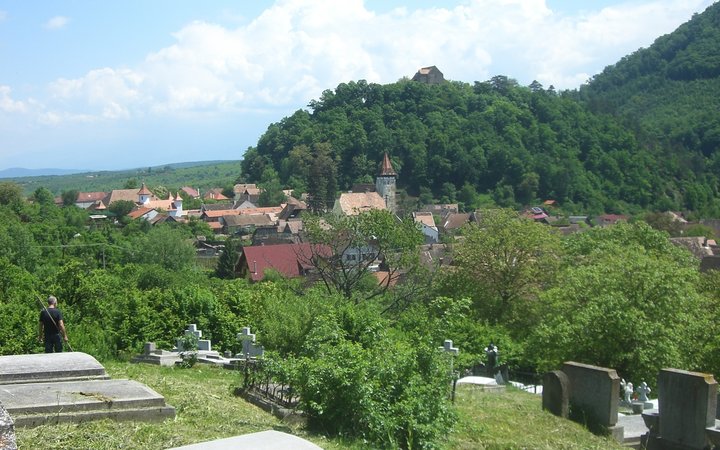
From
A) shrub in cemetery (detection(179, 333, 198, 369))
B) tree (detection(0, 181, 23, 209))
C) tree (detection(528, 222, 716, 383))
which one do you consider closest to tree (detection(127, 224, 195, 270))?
tree (detection(0, 181, 23, 209))

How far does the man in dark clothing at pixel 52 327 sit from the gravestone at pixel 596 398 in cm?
830

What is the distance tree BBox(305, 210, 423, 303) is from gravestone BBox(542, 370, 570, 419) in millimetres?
16076

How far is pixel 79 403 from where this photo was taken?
802 cm

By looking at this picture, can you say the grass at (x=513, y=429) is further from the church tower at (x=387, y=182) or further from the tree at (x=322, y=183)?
the church tower at (x=387, y=182)

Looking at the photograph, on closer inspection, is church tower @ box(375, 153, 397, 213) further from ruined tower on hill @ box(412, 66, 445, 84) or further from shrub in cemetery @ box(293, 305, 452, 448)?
shrub in cemetery @ box(293, 305, 452, 448)

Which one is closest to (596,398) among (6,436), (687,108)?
(6,436)

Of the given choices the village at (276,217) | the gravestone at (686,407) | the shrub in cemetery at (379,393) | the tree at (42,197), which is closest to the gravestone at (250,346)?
the shrub in cemetery at (379,393)

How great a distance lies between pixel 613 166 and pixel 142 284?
102 metres

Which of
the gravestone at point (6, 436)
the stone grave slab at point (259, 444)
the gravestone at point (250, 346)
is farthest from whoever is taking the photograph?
the gravestone at point (250, 346)

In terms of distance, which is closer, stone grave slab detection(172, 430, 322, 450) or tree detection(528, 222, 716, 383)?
stone grave slab detection(172, 430, 322, 450)

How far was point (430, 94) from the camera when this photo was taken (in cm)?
15738

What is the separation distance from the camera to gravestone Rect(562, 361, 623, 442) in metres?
11.7

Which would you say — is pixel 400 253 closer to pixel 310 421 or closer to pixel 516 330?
pixel 516 330

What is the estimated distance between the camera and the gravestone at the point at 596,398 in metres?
11.7
